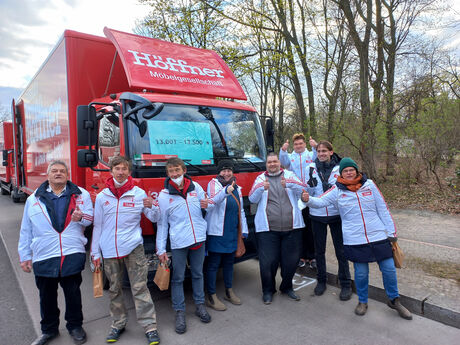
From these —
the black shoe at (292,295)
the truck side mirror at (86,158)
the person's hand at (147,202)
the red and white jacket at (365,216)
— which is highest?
the truck side mirror at (86,158)

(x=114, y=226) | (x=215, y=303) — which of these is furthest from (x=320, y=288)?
(x=114, y=226)

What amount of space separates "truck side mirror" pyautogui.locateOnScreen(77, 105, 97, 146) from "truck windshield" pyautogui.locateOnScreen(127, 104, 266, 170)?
47 centimetres

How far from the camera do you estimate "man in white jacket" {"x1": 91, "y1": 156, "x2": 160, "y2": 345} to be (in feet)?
10.2

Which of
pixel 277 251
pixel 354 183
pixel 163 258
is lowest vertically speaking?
pixel 277 251

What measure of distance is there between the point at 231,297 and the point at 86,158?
7.97 feet

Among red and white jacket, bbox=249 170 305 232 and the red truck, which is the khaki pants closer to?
the red truck

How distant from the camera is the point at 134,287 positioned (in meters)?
3.17

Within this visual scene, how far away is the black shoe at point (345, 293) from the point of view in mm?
3922

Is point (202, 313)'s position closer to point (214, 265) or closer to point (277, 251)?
point (214, 265)

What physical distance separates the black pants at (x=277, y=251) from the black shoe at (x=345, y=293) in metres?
0.67

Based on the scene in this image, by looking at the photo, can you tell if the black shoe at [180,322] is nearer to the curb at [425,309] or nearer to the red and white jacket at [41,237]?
the red and white jacket at [41,237]

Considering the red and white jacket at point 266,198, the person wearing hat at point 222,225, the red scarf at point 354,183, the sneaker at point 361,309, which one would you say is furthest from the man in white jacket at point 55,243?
the sneaker at point 361,309

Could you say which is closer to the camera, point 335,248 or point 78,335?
point 78,335

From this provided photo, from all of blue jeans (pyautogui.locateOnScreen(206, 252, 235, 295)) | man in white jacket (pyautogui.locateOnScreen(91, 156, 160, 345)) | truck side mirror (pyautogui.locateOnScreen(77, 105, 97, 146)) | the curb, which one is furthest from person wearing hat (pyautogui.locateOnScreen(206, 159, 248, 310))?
the curb
